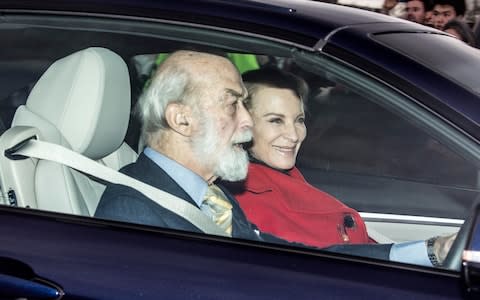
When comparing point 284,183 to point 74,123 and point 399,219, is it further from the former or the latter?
point 74,123

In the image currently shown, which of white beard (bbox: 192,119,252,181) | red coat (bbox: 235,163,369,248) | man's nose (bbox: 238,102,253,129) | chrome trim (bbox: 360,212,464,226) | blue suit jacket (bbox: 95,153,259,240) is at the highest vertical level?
man's nose (bbox: 238,102,253,129)

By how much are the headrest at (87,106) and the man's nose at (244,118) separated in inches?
11.7

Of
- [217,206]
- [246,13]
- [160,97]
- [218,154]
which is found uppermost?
[246,13]

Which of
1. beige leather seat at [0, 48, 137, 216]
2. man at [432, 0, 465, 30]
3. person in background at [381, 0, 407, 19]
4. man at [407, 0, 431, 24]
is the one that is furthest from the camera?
person in background at [381, 0, 407, 19]

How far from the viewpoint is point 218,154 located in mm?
2688

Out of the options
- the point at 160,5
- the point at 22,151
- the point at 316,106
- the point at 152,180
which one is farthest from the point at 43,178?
the point at 316,106

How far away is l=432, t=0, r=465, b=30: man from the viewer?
820cm

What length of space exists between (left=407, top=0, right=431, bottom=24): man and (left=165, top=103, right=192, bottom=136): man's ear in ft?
19.7

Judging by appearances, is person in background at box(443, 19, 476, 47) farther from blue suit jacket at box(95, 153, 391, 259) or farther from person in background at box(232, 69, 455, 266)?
blue suit jacket at box(95, 153, 391, 259)

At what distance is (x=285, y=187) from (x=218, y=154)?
324mm

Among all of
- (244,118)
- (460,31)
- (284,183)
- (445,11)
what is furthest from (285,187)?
(445,11)

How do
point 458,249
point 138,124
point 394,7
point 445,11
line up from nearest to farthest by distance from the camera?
point 458,249 < point 138,124 < point 445,11 < point 394,7

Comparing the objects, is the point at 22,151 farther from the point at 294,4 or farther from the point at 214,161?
the point at 294,4

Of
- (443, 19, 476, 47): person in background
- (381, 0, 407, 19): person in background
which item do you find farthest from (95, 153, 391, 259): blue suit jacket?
(381, 0, 407, 19): person in background
